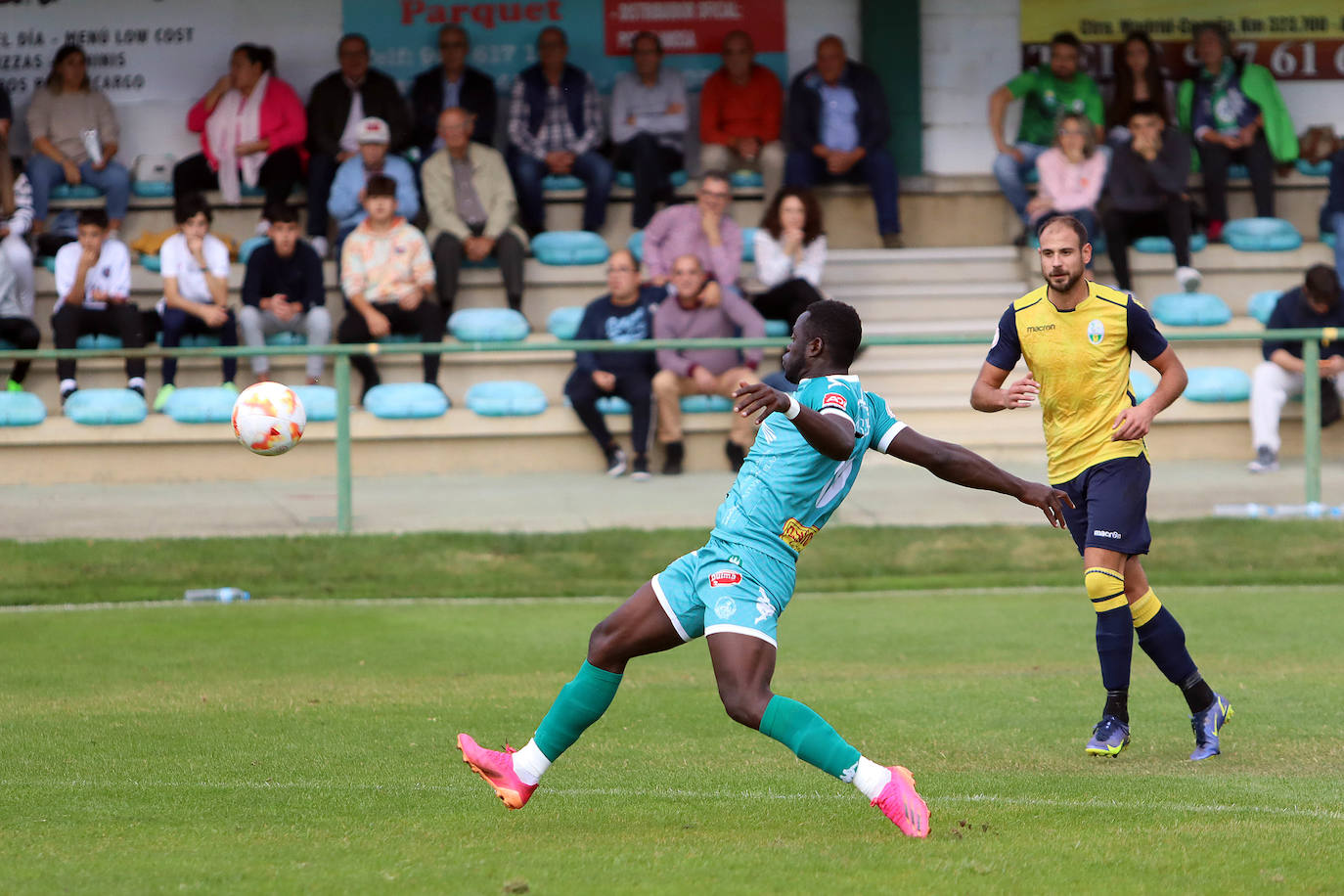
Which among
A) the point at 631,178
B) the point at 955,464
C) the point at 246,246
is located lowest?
the point at 955,464

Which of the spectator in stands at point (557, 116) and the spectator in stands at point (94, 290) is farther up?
the spectator in stands at point (557, 116)

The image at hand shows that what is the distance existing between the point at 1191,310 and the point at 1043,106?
2.73 m

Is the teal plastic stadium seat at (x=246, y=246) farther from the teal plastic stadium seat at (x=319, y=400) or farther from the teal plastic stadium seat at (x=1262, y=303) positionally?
the teal plastic stadium seat at (x=1262, y=303)

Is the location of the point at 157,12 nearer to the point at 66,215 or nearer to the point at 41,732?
the point at 66,215

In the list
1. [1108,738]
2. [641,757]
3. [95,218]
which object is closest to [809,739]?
[641,757]

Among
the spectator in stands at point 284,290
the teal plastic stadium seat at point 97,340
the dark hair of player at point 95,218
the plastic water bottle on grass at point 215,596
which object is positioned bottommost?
the plastic water bottle on grass at point 215,596

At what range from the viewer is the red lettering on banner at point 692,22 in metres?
17.3

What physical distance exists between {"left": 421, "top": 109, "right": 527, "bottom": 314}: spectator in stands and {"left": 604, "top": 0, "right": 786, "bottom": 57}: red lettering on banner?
2731 mm

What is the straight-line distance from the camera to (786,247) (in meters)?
14.4

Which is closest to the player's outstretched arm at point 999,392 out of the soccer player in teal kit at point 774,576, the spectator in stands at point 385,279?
the soccer player in teal kit at point 774,576

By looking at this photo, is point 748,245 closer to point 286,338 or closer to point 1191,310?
point 1191,310

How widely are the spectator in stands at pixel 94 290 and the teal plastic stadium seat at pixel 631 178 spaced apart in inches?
192

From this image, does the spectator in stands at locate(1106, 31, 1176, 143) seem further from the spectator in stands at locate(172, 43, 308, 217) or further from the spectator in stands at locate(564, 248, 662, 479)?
the spectator in stands at locate(172, 43, 308, 217)

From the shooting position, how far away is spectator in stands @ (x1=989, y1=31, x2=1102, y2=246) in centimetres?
1641
